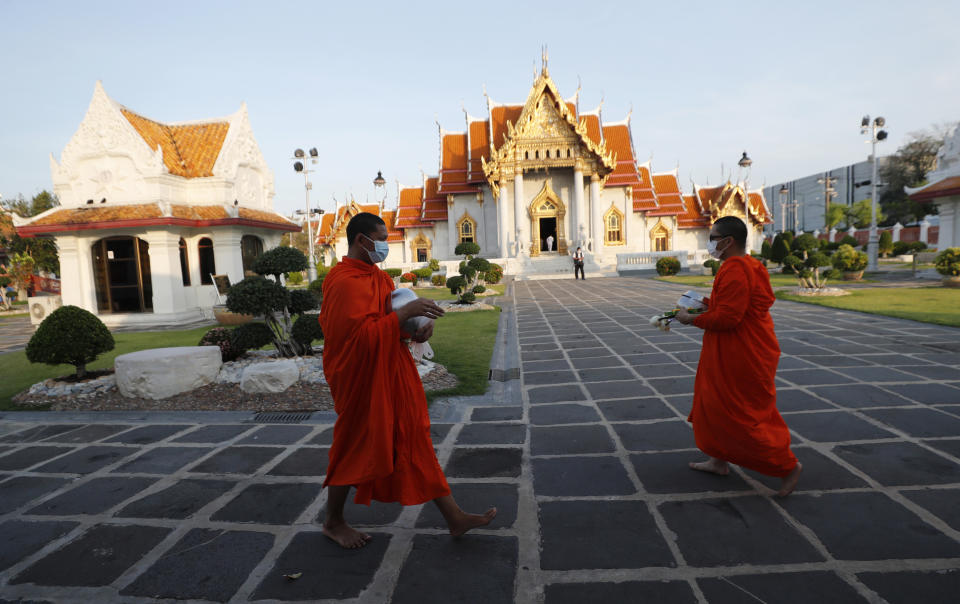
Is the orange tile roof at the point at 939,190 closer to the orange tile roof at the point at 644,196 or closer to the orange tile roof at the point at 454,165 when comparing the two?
the orange tile roof at the point at 644,196

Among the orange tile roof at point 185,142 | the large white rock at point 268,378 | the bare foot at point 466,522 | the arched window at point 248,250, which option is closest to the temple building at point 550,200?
the arched window at point 248,250

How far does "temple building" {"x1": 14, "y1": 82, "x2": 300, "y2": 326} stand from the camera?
13.4 m

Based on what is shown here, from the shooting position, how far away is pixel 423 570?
7.68 ft

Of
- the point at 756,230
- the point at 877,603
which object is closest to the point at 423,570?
the point at 877,603

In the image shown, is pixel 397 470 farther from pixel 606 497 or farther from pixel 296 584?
pixel 606 497

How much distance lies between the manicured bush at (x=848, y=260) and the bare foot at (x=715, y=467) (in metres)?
16.0

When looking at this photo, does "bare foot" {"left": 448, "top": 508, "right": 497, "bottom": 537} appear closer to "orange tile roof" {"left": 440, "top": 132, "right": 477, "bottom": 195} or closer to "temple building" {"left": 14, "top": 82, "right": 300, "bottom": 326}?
"temple building" {"left": 14, "top": 82, "right": 300, "bottom": 326}

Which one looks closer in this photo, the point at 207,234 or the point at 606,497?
the point at 606,497

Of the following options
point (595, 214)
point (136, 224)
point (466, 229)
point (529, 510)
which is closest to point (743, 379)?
point (529, 510)

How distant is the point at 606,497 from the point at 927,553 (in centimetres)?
144

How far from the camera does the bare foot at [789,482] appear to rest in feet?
9.36

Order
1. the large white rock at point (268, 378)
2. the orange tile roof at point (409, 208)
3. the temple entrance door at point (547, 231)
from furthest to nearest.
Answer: the orange tile roof at point (409, 208) < the temple entrance door at point (547, 231) < the large white rock at point (268, 378)

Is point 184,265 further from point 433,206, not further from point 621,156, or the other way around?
point 621,156

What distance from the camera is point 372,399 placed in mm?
2400
